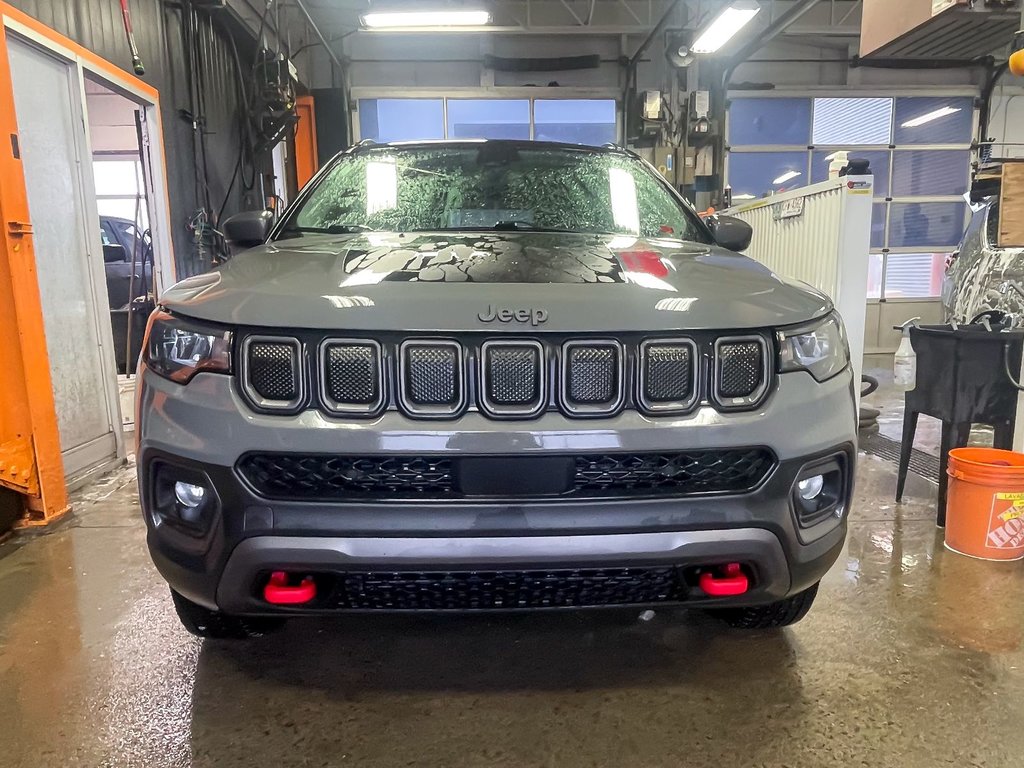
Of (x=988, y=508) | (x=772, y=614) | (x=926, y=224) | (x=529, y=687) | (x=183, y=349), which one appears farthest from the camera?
(x=926, y=224)

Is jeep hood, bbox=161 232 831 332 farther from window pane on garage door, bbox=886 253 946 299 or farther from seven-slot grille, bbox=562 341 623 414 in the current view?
window pane on garage door, bbox=886 253 946 299

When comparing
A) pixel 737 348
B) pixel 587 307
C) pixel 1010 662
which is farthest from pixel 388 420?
pixel 1010 662

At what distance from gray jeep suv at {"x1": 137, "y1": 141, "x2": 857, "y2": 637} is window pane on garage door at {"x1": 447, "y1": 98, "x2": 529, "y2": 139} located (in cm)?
895

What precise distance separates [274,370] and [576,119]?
951 cm

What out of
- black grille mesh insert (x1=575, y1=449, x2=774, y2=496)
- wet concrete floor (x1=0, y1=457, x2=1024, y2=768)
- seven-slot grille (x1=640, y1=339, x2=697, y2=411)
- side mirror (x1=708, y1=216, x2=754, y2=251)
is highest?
side mirror (x1=708, y1=216, x2=754, y2=251)

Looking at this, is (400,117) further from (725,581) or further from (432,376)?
(725,581)

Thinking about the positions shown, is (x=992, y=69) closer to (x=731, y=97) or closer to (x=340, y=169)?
(x=731, y=97)

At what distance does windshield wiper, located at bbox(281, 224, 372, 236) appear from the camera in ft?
7.29

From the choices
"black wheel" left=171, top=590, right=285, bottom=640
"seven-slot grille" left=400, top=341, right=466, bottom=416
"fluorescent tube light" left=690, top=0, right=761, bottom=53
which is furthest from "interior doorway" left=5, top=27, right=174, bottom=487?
"fluorescent tube light" left=690, top=0, right=761, bottom=53

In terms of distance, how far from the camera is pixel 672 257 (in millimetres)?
1864

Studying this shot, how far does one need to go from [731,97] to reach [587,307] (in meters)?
9.79

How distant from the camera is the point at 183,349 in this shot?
1.47m

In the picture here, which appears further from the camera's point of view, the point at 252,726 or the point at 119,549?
the point at 119,549

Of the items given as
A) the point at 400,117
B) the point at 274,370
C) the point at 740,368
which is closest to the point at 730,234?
the point at 740,368
